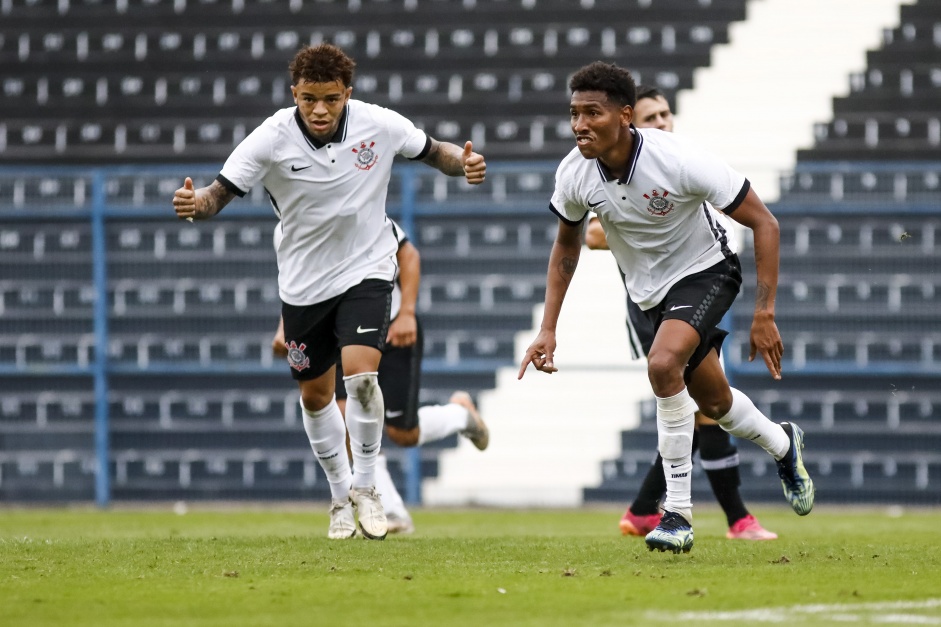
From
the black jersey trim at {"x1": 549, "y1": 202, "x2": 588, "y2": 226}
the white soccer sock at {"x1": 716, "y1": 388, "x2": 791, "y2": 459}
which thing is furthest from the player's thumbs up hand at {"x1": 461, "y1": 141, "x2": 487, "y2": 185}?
the white soccer sock at {"x1": 716, "y1": 388, "x2": 791, "y2": 459}

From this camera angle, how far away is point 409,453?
36.3ft

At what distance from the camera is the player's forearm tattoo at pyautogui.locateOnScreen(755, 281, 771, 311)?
531cm

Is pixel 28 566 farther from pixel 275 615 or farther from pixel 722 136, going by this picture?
pixel 722 136

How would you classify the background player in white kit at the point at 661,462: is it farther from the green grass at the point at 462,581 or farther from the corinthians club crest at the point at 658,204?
the corinthians club crest at the point at 658,204

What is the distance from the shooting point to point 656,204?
5418mm

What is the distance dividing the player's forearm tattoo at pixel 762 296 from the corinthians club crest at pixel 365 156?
1.80 meters

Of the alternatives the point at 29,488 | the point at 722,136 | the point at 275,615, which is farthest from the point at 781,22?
the point at 275,615

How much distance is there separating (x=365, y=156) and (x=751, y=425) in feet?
6.38

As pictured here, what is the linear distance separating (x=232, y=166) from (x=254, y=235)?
564 cm

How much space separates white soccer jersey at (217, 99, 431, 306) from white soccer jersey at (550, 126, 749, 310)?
3.36 feet

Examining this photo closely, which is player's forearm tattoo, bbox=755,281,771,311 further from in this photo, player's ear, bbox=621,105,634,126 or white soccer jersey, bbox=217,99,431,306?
white soccer jersey, bbox=217,99,431,306

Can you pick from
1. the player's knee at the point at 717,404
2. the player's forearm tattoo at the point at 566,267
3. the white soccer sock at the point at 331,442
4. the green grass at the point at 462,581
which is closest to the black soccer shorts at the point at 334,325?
the white soccer sock at the point at 331,442

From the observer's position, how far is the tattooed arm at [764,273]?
207 inches

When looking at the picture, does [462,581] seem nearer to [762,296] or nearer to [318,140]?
[762,296]
